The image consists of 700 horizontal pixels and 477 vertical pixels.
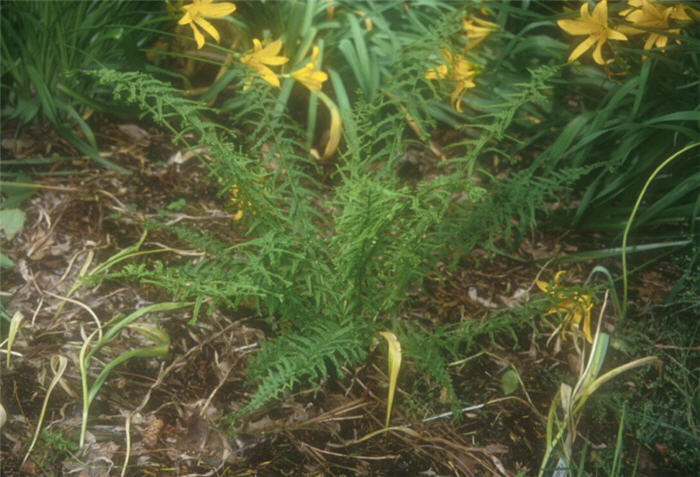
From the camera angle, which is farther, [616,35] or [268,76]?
[616,35]

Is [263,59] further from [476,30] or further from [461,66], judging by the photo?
[476,30]

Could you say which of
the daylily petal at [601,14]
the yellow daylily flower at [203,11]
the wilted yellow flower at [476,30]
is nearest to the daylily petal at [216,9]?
the yellow daylily flower at [203,11]

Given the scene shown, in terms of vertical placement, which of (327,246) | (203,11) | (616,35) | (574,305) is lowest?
(574,305)

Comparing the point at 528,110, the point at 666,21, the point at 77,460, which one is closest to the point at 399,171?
the point at 528,110

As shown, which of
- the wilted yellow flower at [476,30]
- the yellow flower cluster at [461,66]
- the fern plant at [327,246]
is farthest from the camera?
the wilted yellow flower at [476,30]

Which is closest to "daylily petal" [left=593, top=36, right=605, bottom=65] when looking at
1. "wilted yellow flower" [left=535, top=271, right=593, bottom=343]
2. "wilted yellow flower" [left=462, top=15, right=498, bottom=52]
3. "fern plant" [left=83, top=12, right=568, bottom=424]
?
"fern plant" [left=83, top=12, right=568, bottom=424]

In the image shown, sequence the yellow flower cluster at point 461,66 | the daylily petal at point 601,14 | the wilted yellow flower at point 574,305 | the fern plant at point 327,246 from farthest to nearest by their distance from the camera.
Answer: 1. the yellow flower cluster at point 461,66
2. the daylily petal at point 601,14
3. the wilted yellow flower at point 574,305
4. the fern plant at point 327,246

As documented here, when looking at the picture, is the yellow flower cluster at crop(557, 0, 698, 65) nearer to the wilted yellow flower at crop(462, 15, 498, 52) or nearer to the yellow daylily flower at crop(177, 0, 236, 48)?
the wilted yellow flower at crop(462, 15, 498, 52)

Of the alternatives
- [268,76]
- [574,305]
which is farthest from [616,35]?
[268,76]

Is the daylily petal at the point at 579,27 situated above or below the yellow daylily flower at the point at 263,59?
below

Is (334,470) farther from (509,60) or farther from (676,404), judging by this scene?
(509,60)

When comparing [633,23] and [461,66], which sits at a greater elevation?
[633,23]

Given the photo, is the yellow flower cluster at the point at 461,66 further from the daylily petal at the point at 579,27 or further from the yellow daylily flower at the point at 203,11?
the yellow daylily flower at the point at 203,11

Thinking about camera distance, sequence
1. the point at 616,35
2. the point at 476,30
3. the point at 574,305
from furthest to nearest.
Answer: the point at 476,30
the point at 616,35
the point at 574,305
